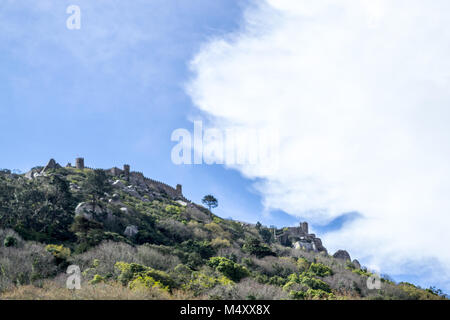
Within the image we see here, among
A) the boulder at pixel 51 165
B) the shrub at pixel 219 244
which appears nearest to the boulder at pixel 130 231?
the shrub at pixel 219 244

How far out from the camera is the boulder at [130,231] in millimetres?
34844

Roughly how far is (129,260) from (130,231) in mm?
12456

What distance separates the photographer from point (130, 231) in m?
35.2

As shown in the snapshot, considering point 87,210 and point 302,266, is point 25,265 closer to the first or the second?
point 87,210

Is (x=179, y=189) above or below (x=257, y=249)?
above

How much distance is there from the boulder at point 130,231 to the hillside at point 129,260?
99mm

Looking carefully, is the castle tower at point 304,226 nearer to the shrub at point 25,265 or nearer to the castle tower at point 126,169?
the castle tower at point 126,169

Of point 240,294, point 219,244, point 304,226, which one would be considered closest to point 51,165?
point 219,244

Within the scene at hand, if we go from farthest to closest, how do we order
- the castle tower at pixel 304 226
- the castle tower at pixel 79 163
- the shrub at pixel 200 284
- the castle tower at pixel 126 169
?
the castle tower at pixel 304 226, the castle tower at pixel 126 169, the castle tower at pixel 79 163, the shrub at pixel 200 284

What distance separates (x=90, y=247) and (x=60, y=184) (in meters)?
12.8

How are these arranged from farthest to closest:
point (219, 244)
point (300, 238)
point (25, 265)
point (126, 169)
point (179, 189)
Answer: point (179, 189) → point (126, 169) → point (300, 238) → point (219, 244) → point (25, 265)

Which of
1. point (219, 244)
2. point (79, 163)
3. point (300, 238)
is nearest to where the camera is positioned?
point (219, 244)

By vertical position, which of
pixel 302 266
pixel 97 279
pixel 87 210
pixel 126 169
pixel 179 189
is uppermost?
pixel 126 169
